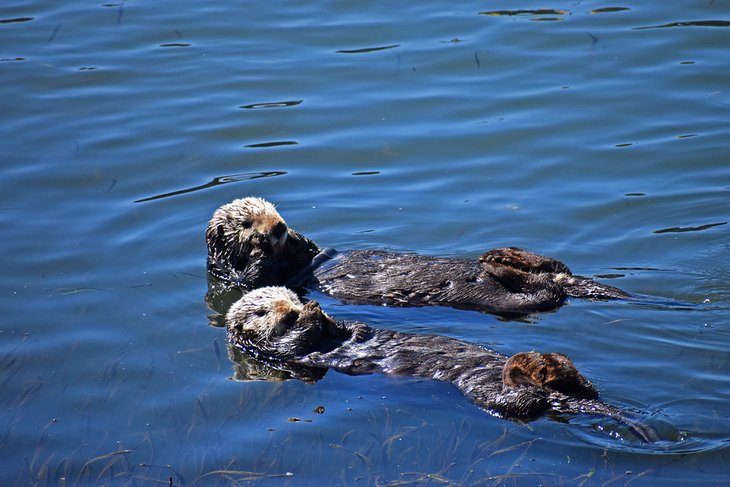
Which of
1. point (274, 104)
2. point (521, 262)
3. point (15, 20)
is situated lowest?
point (521, 262)

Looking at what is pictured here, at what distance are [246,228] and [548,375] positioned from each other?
3.07 m

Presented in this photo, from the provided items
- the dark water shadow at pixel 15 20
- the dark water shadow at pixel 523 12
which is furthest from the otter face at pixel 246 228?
the dark water shadow at pixel 15 20

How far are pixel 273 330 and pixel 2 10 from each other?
9094 mm

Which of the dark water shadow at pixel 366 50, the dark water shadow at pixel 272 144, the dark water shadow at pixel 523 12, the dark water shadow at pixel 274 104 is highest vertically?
the dark water shadow at pixel 523 12

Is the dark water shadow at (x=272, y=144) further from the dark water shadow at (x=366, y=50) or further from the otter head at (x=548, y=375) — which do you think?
the otter head at (x=548, y=375)

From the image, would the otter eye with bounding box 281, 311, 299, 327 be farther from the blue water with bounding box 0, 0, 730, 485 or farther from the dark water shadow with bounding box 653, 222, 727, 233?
the dark water shadow with bounding box 653, 222, 727, 233

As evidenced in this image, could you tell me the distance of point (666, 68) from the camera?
10641 millimetres

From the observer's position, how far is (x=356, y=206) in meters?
8.60

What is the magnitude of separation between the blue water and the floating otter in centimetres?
9

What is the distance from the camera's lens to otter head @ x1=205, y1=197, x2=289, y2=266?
289 inches

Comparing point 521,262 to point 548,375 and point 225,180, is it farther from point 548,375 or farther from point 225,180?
point 225,180

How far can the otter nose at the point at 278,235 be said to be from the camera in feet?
23.9

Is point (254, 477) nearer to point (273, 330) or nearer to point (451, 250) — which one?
point (273, 330)

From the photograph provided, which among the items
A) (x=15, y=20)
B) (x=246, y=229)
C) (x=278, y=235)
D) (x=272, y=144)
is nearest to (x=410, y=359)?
(x=278, y=235)
